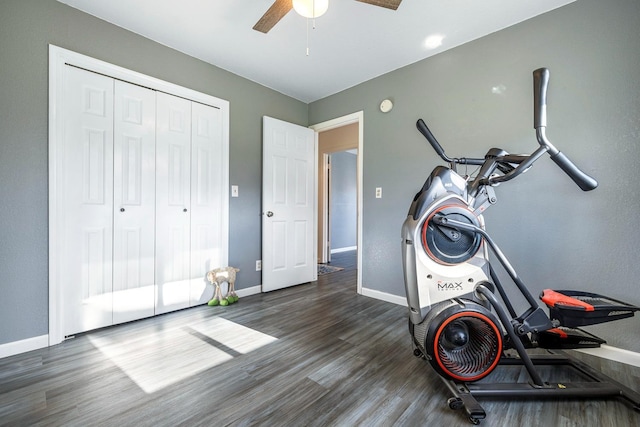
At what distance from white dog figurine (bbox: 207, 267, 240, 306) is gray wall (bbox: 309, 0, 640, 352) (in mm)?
1978

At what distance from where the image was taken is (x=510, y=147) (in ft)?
7.31

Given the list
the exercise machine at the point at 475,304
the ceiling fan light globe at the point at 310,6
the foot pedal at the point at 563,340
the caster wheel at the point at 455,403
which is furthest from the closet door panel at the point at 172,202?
the foot pedal at the point at 563,340

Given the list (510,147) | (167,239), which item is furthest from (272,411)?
(510,147)

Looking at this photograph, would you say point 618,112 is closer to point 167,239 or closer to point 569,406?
point 569,406

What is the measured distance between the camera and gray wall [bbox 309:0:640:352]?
1.79 metres

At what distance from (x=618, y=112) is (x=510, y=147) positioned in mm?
611

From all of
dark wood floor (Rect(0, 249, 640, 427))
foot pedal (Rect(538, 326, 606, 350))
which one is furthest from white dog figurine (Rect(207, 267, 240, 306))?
foot pedal (Rect(538, 326, 606, 350))

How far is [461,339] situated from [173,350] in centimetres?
185

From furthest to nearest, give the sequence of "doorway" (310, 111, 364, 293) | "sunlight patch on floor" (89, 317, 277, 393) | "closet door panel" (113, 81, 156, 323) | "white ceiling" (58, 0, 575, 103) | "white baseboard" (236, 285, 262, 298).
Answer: "doorway" (310, 111, 364, 293) < "white baseboard" (236, 285, 262, 298) < "closet door panel" (113, 81, 156, 323) < "white ceiling" (58, 0, 575, 103) < "sunlight patch on floor" (89, 317, 277, 393)

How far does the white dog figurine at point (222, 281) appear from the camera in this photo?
2.78m

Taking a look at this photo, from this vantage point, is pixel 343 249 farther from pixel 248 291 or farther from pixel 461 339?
pixel 461 339

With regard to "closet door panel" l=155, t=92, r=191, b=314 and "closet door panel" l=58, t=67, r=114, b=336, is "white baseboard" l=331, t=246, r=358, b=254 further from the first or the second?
"closet door panel" l=58, t=67, r=114, b=336

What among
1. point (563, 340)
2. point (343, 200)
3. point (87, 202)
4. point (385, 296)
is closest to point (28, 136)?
point (87, 202)

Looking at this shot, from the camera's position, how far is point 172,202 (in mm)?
2590
